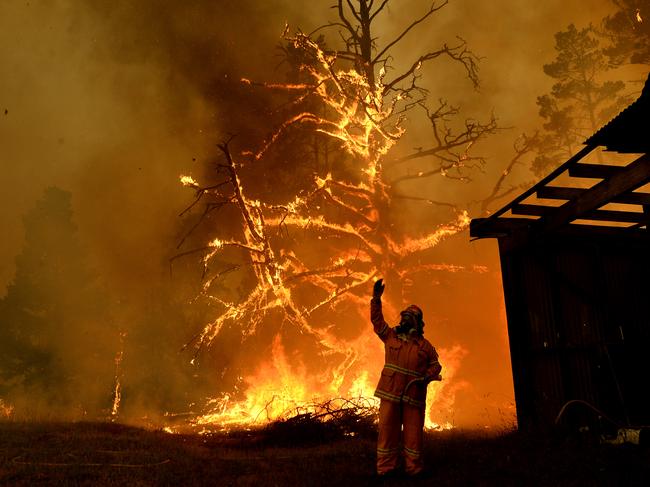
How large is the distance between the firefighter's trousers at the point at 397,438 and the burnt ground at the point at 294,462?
0.64ft

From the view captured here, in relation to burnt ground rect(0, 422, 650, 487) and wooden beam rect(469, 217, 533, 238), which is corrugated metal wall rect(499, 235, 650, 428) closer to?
wooden beam rect(469, 217, 533, 238)

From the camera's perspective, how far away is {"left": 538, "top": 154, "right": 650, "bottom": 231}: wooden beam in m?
5.94

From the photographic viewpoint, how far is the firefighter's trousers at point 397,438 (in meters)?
6.29

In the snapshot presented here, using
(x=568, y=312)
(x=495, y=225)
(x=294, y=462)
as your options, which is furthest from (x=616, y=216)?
(x=294, y=462)

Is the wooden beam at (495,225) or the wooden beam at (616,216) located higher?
the wooden beam at (495,225)

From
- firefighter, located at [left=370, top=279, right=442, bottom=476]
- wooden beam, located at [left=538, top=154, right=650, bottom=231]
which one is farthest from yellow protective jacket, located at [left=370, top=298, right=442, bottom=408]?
wooden beam, located at [left=538, top=154, right=650, bottom=231]

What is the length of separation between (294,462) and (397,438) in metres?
2.39

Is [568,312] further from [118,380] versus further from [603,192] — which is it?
[118,380]

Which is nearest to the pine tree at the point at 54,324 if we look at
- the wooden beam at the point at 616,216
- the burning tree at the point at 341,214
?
the burning tree at the point at 341,214

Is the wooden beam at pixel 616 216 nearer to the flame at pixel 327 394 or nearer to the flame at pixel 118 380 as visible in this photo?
the flame at pixel 327 394

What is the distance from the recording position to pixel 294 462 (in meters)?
8.07

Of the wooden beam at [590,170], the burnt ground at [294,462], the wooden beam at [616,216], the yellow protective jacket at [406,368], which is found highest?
the wooden beam at [590,170]

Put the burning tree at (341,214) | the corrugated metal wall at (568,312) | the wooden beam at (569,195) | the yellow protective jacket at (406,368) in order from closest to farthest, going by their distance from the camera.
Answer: the yellow protective jacket at (406,368), the wooden beam at (569,195), the corrugated metal wall at (568,312), the burning tree at (341,214)

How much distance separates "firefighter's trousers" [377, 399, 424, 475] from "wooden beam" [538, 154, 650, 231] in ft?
12.0
